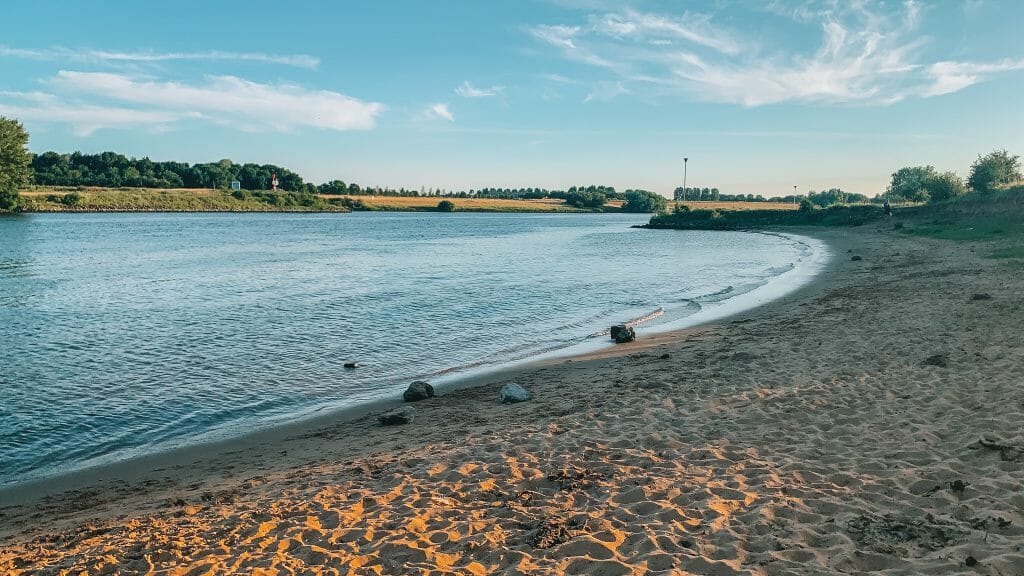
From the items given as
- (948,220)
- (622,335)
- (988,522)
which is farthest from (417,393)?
(948,220)

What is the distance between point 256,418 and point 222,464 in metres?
2.88

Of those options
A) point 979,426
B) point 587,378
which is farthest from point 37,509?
point 979,426

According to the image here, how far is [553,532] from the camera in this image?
639 centimetres

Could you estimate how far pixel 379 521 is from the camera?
689cm

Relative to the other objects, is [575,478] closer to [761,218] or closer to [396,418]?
[396,418]

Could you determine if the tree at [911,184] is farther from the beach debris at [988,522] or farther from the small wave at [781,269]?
the beach debris at [988,522]

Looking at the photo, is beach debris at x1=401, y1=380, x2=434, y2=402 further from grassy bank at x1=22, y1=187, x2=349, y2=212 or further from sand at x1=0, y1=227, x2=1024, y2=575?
grassy bank at x1=22, y1=187, x2=349, y2=212

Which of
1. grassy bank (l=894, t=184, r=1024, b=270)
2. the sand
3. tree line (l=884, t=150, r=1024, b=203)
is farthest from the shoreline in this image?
tree line (l=884, t=150, r=1024, b=203)

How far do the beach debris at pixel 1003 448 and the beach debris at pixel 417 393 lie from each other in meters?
9.85

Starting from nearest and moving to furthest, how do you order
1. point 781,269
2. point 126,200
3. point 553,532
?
point 553,532
point 781,269
point 126,200

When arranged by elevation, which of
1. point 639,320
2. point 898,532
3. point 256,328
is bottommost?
point 256,328

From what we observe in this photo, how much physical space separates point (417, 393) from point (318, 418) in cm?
216

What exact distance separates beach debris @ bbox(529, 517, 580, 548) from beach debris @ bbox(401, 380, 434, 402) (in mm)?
6811

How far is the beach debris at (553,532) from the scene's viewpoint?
6199 mm
